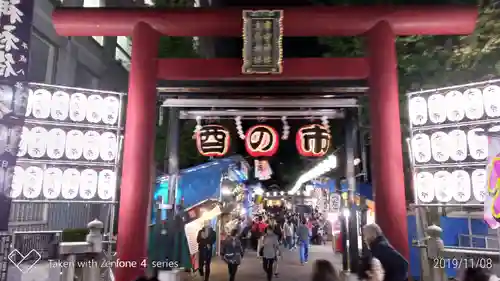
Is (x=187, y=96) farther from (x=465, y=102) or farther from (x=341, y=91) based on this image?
(x=465, y=102)

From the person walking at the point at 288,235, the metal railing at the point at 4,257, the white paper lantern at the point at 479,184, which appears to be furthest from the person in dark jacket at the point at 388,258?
the person walking at the point at 288,235

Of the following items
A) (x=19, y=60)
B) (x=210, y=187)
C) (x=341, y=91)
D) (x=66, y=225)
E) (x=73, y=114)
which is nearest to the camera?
(x=19, y=60)

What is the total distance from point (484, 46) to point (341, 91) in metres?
4.22

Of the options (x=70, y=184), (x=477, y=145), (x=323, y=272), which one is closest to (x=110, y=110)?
(x=70, y=184)

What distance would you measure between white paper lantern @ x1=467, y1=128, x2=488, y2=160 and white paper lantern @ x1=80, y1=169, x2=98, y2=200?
7.55 meters

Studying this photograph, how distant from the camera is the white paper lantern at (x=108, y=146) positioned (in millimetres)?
8320

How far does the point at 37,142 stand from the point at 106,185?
5.17ft

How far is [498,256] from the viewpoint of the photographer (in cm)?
713

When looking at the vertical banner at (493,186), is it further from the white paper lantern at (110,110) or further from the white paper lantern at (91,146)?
the white paper lantern at (91,146)

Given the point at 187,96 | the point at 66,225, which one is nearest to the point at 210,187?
the point at 66,225

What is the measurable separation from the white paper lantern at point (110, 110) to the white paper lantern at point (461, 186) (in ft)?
23.1

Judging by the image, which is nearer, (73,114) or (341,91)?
(73,114)

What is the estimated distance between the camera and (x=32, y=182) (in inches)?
304

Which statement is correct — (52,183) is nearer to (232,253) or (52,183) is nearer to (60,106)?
(60,106)
